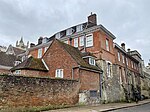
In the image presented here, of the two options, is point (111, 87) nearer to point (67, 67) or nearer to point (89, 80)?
point (89, 80)

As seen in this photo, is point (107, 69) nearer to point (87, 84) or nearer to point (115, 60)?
point (115, 60)

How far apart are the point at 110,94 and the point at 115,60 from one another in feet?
18.9

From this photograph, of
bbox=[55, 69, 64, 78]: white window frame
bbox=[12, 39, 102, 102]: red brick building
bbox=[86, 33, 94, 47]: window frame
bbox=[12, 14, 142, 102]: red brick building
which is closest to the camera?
bbox=[12, 39, 102, 102]: red brick building

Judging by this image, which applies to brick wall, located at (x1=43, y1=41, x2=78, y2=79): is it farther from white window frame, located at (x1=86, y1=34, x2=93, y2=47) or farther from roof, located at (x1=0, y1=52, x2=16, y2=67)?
roof, located at (x1=0, y1=52, x2=16, y2=67)

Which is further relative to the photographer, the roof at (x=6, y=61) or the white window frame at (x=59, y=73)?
the roof at (x=6, y=61)

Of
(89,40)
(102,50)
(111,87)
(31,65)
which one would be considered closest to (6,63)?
(31,65)

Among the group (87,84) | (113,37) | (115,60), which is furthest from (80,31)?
(87,84)

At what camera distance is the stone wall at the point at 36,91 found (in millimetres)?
10094

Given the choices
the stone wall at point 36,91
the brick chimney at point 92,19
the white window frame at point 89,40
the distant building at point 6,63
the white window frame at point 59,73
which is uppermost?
the brick chimney at point 92,19

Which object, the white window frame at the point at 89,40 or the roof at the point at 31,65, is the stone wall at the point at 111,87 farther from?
the roof at the point at 31,65

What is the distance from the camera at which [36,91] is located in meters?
11.6

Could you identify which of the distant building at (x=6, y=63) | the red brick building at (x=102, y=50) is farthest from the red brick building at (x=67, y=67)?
the distant building at (x=6, y=63)

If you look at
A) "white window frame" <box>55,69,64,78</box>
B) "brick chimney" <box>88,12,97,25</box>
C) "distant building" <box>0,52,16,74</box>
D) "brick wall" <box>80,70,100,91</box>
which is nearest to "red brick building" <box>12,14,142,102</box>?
"brick chimney" <box>88,12,97,25</box>

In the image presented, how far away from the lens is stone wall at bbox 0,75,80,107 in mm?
10094
